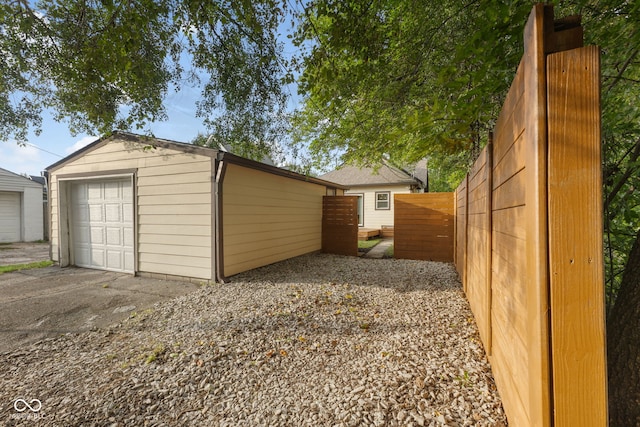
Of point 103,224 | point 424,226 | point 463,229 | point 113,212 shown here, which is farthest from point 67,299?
point 424,226

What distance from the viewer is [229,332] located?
3.07 metres

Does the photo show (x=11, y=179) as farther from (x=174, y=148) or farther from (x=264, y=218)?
(x=264, y=218)

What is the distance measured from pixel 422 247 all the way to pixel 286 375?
6206 mm

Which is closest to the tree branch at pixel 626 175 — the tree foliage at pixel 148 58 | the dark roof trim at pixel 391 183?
the tree foliage at pixel 148 58

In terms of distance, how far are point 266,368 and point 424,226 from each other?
6306mm

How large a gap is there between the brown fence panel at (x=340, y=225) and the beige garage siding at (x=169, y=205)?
4.64m

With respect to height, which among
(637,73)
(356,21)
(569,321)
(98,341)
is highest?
(356,21)

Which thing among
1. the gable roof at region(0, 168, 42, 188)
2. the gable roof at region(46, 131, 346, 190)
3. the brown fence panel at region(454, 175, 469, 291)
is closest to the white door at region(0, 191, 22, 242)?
the gable roof at region(0, 168, 42, 188)

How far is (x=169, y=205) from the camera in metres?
5.51

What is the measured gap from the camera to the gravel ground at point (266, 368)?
186 centimetres

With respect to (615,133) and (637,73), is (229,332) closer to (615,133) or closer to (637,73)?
(615,133)

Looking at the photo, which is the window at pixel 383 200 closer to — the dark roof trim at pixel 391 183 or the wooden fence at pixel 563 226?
the dark roof trim at pixel 391 183

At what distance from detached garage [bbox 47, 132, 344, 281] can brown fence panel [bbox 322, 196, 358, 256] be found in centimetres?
199

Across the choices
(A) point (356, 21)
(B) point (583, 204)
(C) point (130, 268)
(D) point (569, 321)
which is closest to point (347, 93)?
(A) point (356, 21)
